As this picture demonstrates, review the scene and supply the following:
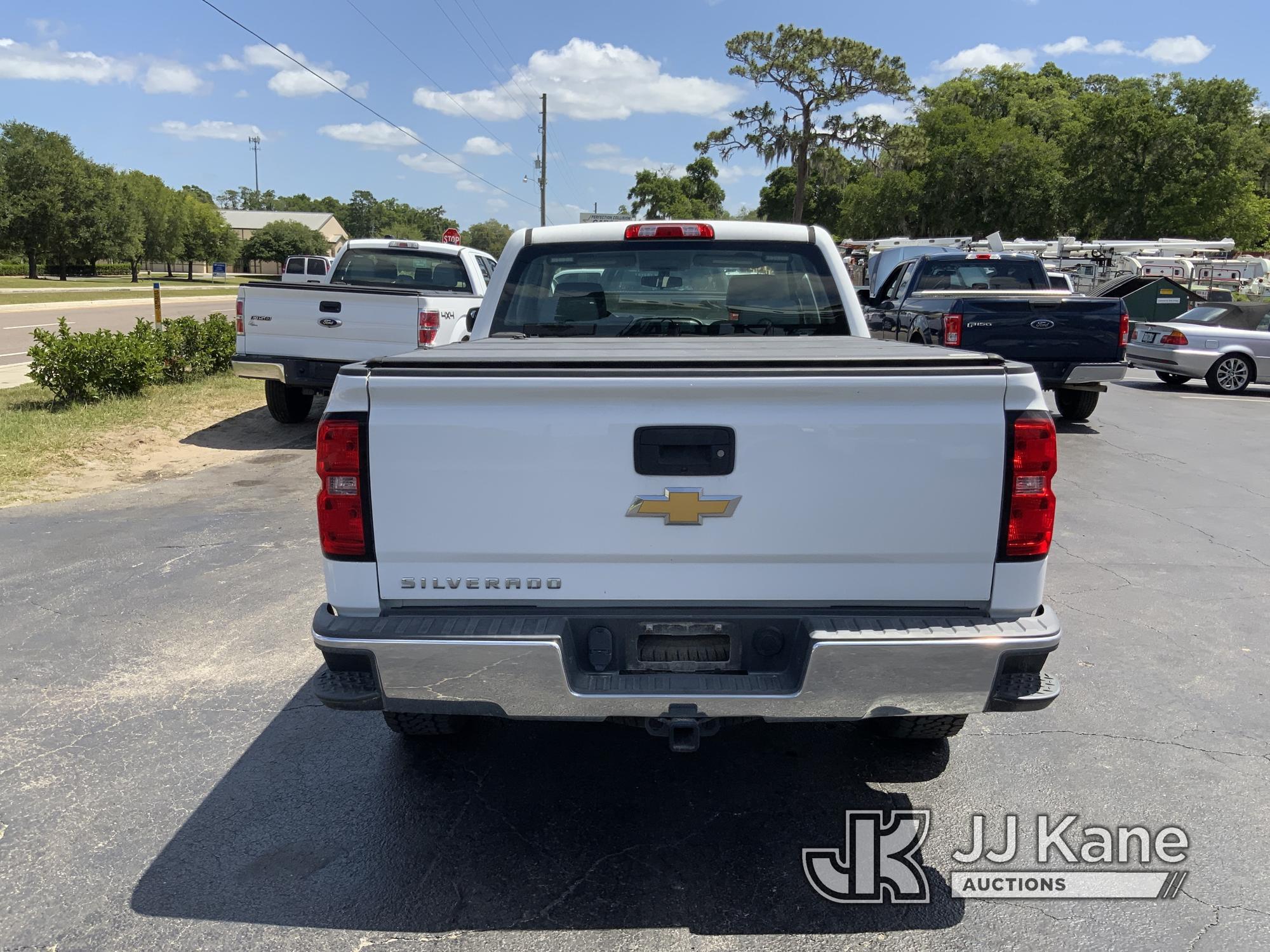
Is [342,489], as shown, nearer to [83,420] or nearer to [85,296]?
[83,420]

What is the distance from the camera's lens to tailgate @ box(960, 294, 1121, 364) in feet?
33.6

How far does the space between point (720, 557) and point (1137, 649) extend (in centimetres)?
324

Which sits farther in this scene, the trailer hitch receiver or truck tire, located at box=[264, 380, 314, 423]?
truck tire, located at box=[264, 380, 314, 423]

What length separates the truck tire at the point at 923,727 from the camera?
3557mm

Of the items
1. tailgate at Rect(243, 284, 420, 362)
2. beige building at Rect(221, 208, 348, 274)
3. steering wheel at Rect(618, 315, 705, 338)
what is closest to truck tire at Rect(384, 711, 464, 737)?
steering wheel at Rect(618, 315, 705, 338)

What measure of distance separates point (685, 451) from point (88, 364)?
1043cm

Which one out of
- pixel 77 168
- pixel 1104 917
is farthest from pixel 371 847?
pixel 77 168

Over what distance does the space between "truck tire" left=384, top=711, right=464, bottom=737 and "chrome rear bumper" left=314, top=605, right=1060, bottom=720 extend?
0.80 meters

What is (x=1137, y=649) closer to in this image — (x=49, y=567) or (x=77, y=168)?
(x=49, y=567)

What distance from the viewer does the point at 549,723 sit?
13.3 feet

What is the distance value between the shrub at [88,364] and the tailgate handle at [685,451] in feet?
33.6

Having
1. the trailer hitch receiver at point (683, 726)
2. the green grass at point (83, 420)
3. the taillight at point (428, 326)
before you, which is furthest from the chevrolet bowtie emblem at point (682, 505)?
the taillight at point (428, 326)

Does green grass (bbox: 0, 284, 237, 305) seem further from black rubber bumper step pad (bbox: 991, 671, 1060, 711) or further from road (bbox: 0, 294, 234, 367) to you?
black rubber bumper step pad (bbox: 991, 671, 1060, 711)

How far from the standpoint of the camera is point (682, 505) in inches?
106
